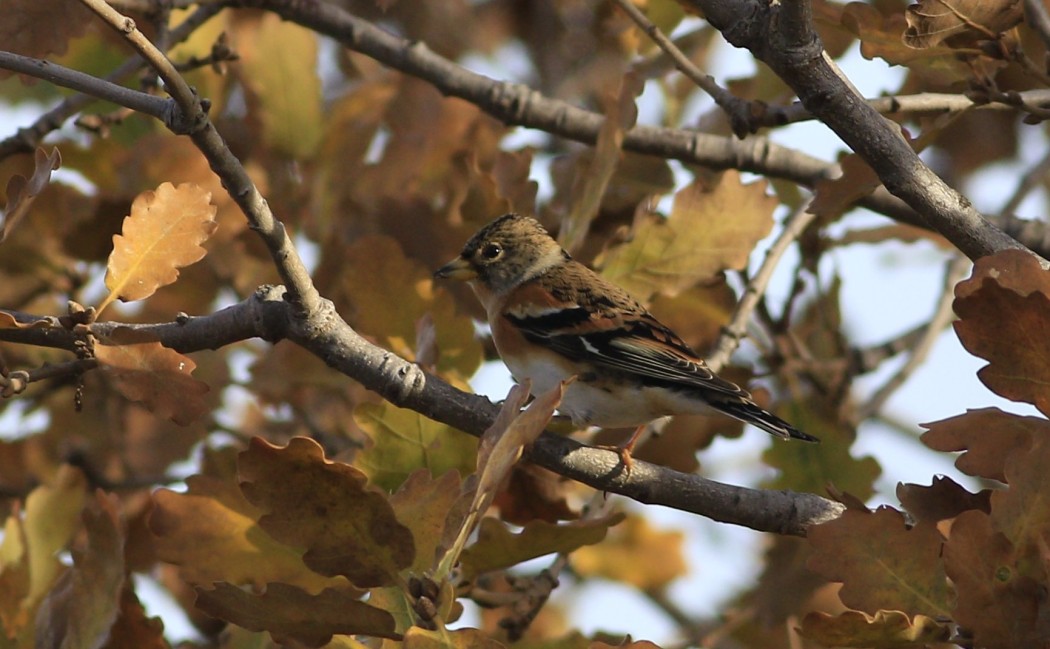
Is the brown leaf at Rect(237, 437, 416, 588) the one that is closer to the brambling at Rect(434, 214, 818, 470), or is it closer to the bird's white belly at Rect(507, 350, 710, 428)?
the brambling at Rect(434, 214, 818, 470)

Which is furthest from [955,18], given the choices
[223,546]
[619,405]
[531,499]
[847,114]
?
[223,546]

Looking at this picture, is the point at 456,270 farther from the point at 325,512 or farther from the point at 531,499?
the point at 325,512

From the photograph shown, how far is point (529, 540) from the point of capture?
2.54 meters

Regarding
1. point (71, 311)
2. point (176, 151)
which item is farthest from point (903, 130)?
point (176, 151)

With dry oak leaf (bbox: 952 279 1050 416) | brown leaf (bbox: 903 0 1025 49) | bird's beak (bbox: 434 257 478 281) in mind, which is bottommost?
dry oak leaf (bbox: 952 279 1050 416)

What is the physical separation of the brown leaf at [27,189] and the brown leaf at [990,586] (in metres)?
1.76

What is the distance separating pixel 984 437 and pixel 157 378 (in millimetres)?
1546

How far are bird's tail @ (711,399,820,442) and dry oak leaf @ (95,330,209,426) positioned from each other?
1.86 meters

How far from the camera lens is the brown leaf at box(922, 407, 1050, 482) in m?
2.13

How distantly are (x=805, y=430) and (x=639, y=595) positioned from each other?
210cm

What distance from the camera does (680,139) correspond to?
13.4 feet

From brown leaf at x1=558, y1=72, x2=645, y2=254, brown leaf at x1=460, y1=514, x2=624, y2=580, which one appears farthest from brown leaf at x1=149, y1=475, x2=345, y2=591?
brown leaf at x1=558, y1=72, x2=645, y2=254

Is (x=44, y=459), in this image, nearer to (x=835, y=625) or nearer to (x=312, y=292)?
(x=312, y=292)

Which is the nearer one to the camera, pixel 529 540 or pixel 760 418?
pixel 529 540
